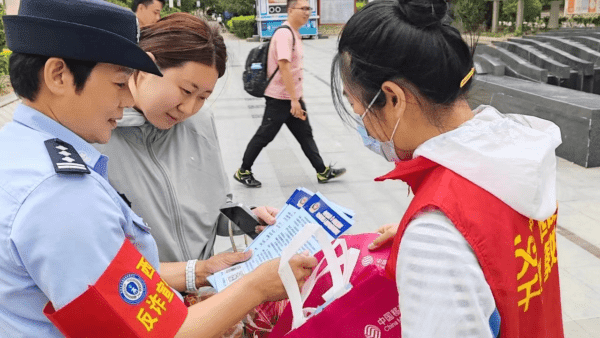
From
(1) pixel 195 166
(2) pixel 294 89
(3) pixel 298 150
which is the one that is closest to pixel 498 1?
(3) pixel 298 150

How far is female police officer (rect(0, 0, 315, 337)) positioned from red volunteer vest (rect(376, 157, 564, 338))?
54 centimetres

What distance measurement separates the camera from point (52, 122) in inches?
45.9

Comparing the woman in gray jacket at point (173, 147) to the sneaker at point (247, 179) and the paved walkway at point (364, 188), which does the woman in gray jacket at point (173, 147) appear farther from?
the sneaker at point (247, 179)

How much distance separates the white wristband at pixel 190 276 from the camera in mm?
1760

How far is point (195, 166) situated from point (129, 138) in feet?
0.83

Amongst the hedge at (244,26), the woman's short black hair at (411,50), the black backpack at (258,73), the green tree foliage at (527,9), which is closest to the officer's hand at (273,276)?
the woman's short black hair at (411,50)

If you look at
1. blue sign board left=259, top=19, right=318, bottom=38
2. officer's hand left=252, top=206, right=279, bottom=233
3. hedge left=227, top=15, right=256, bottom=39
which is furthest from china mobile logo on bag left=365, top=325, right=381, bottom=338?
hedge left=227, top=15, right=256, bottom=39

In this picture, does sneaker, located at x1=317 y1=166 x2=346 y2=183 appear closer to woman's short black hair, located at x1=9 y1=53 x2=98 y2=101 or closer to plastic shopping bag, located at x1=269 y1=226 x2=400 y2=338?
plastic shopping bag, located at x1=269 y1=226 x2=400 y2=338

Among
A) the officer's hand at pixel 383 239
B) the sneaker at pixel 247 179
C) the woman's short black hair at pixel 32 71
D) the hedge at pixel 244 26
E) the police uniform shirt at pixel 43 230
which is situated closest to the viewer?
the police uniform shirt at pixel 43 230

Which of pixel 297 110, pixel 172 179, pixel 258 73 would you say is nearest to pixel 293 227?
pixel 172 179

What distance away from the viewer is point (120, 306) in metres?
1.09

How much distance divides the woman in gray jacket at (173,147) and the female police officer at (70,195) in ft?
1.73

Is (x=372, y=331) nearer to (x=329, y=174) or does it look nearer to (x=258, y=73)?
(x=258, y=73)

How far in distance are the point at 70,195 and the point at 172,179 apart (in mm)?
843
